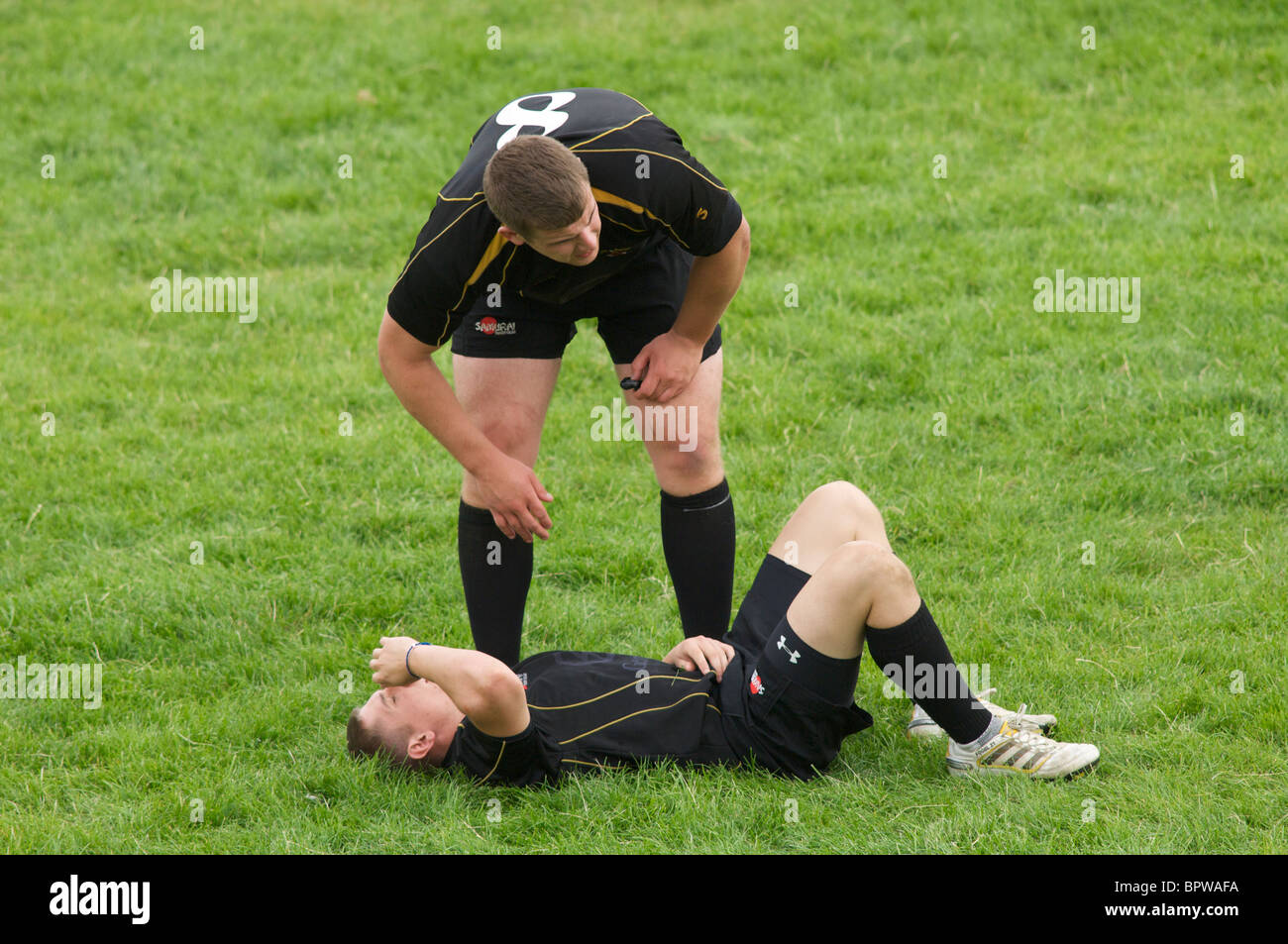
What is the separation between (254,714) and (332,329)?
329 cm

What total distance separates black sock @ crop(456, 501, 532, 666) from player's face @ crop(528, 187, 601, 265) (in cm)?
108

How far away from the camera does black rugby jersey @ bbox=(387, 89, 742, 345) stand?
3.42m

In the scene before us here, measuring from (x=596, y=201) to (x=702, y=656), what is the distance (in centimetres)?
145

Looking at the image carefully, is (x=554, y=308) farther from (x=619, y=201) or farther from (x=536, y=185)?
(x=536, y=185)

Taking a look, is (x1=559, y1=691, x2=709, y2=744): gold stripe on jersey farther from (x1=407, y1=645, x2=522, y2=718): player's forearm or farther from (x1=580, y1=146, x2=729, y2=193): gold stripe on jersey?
(x1=580, y1=146, x2=729, y2=193): gold stripe on jersey

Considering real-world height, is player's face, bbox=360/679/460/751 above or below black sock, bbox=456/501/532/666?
below

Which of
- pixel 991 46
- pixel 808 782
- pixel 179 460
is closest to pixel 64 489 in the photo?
pixel 179 460

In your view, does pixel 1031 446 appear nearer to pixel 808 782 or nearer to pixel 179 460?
pixel 808 782

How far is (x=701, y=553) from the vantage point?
14.0 feet

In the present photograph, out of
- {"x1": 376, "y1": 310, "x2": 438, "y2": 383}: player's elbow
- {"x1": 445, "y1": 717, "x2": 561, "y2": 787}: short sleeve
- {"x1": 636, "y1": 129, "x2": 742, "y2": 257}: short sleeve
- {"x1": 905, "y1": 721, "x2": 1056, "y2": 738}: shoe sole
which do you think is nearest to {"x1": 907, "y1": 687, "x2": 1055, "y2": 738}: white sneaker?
{"x1": 905, "y1": 721, "x2": 1056, "y2": 738}: shoe sole

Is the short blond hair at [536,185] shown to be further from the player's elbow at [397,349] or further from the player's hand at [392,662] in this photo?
the player's hand at [392,662]

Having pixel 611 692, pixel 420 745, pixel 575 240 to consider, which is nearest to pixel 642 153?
pixel 575 240

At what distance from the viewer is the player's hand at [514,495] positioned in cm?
369
